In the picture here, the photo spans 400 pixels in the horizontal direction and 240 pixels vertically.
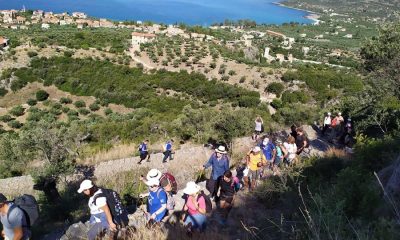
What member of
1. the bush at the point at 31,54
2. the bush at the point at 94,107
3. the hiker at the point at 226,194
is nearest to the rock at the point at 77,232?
the hiker at the point at 226,194

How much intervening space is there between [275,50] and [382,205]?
80.8 metres

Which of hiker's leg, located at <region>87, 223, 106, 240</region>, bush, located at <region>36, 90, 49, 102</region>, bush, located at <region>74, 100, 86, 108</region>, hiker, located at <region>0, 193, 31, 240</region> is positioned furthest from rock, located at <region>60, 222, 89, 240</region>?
bush, located at <region>36, 90, 49, 102</region>

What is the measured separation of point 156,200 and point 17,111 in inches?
1076

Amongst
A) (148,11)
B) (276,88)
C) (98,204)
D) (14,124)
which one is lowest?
(148,11)

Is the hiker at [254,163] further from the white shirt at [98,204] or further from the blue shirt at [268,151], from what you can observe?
the white shirt at [98,204]

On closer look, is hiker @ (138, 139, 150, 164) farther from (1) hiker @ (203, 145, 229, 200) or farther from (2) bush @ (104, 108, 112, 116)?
(2) bush @ (104, 108, 112, 116)

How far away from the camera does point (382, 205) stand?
4.71 m

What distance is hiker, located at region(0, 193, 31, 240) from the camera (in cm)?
466

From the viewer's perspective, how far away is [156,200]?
5.63 m

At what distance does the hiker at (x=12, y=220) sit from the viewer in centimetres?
466

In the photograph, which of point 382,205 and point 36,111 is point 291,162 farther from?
point 36,111

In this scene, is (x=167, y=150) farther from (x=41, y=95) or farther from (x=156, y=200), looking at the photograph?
(x=41, y=95)

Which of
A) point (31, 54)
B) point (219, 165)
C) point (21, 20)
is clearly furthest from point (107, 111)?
point (21, 20)

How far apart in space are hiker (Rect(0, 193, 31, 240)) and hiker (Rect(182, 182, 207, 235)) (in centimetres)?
219
